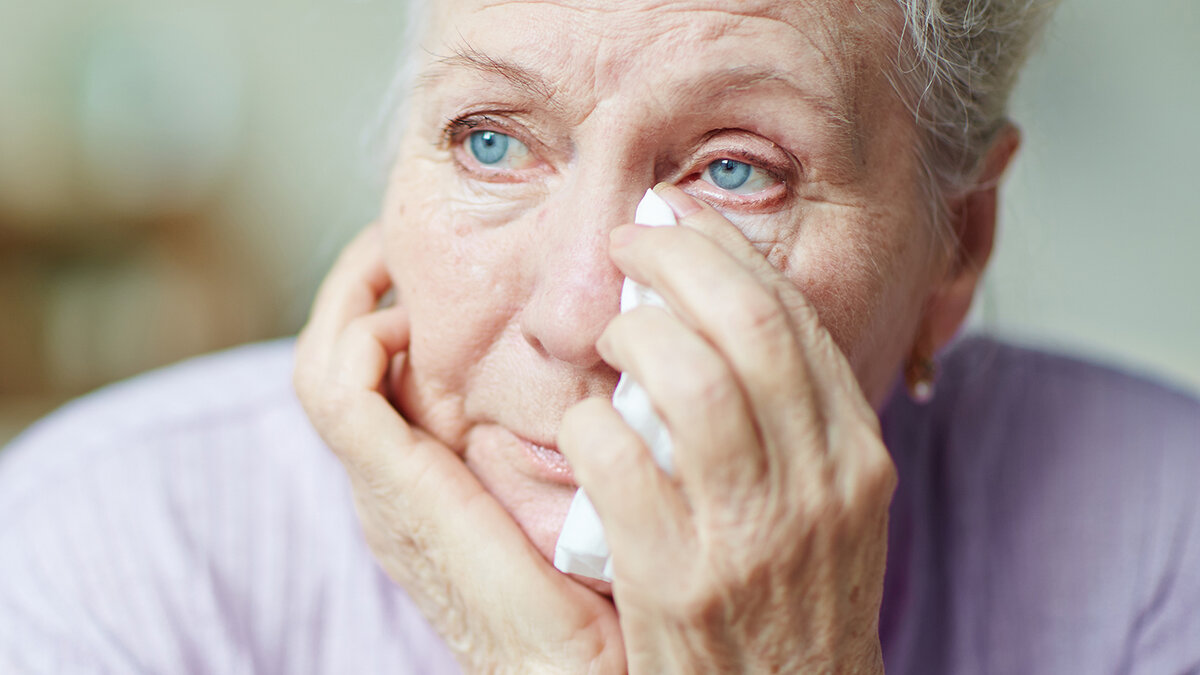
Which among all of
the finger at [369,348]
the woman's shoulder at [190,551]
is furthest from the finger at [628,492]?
the woman's shoulder at [190,551]

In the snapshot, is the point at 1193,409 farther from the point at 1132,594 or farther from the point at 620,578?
the point at 620,578

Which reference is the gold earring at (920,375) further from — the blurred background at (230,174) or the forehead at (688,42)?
the blurred background at (230,174)

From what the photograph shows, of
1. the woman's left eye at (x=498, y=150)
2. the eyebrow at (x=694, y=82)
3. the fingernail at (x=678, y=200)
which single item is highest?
the eyebrow at (x=694, y=82)

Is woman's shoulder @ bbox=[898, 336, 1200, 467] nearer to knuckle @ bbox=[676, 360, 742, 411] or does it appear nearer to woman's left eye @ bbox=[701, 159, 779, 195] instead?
woman's left eye @ bbox=[701, 159, 779, 195]

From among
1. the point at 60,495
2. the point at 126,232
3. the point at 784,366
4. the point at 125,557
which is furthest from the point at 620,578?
the point at 126,232

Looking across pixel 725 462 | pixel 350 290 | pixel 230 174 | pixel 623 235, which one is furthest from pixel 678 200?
pixel 230 174

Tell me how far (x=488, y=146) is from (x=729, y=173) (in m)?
Result: 0.34

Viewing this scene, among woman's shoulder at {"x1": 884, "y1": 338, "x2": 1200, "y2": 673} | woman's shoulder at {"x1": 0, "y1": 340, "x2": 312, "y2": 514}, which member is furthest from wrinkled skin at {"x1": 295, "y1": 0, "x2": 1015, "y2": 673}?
→ woman's shoulder at {"x1": 884, "y1": 338, "x2": 1200, "y2": 673}

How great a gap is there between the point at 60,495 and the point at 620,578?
107cm

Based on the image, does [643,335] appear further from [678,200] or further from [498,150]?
[498,150]

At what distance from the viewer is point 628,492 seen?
97 centimetres

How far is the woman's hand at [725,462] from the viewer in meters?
0.97

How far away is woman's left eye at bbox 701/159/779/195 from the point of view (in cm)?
123

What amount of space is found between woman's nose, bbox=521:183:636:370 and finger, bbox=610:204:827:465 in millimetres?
106
